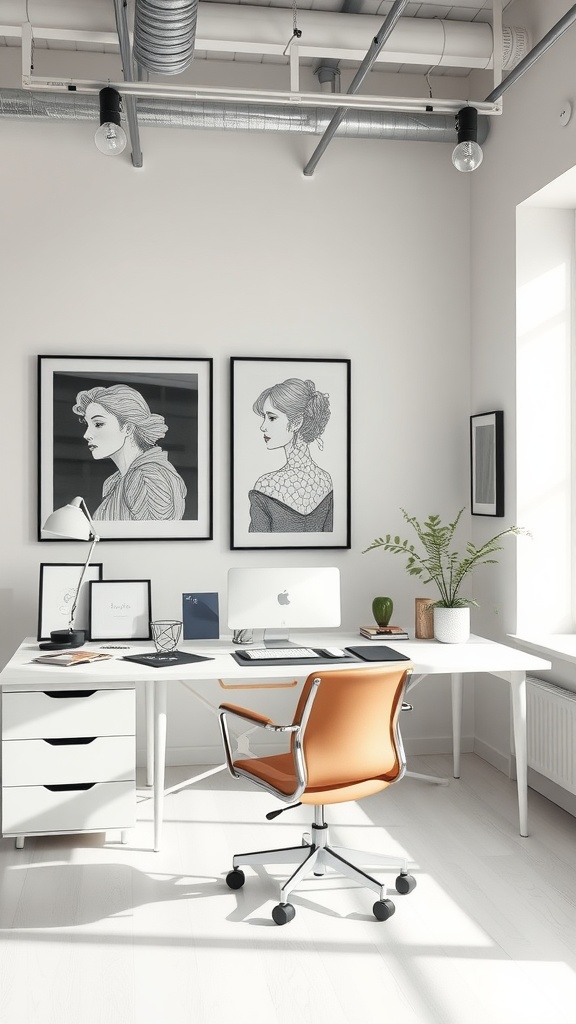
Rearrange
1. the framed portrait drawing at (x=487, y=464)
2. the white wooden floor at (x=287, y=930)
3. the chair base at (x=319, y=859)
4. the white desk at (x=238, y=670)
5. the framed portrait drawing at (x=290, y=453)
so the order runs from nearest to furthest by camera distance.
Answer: the white wooden floor at (x=287, y=930)
the chair base at (x=319, y=859)
the white desk at (x=238, y=670)
the framed portrait drawing at (x=487, y=464)
the framed portrait drawing at (x=290, y=453)

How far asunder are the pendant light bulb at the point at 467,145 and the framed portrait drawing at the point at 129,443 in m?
1.68

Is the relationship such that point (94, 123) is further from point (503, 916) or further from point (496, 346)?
point (503, 916)

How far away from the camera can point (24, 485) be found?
4238 millimetres

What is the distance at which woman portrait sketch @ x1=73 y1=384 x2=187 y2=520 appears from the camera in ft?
14.0

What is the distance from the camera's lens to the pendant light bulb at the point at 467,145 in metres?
3.01

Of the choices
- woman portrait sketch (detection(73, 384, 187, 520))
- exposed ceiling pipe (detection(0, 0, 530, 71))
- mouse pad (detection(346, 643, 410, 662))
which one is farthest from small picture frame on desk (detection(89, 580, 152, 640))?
exposed ceiling pipe (detection(0, 0, 530, 71))

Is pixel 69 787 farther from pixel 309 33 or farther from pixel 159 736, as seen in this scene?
pixel 309 33

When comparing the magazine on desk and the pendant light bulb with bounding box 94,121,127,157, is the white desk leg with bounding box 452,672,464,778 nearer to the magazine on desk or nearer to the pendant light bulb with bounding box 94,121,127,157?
the magazine on desk

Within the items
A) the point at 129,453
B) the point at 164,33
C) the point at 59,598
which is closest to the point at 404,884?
the point at 59,598

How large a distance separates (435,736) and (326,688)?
2168 millimetres

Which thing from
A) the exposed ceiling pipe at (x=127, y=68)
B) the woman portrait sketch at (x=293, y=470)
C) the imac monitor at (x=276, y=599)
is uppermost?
the exposed ceiling pipe at (x=127, y=68)

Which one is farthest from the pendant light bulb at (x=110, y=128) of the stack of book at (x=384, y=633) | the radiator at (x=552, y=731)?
the radiator at (x=552, y=731)

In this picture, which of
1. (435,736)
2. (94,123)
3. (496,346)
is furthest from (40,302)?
(435,736)

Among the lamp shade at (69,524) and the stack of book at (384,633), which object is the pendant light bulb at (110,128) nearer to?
the lamp shade at (69,524)
